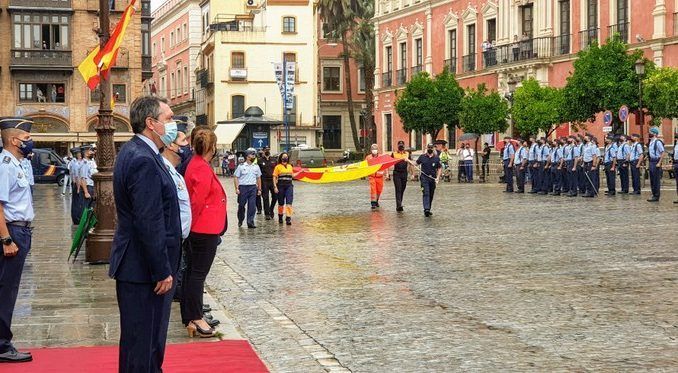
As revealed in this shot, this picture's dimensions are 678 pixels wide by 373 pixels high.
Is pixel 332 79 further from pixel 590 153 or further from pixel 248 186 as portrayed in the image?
pixel 248 186

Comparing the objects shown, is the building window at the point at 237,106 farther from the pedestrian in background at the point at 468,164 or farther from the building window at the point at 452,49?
the pedestrian in background at the point at 468,164

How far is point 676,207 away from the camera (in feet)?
81.1

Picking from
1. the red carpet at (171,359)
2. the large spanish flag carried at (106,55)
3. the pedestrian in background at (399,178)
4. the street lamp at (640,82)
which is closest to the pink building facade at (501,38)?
the street lamp at (640,82)

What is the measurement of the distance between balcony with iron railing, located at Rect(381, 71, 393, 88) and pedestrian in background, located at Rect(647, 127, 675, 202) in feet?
125

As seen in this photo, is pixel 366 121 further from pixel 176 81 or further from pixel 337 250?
pixel 337 250

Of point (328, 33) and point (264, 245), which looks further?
point (328, 33)

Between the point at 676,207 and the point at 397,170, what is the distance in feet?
21.2

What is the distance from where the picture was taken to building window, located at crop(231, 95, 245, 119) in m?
76.4

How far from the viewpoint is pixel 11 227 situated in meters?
8.20

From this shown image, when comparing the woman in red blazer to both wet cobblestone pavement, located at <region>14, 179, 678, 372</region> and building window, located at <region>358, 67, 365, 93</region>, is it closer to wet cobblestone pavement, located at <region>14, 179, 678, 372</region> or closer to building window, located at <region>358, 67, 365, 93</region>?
wet cobblestone pavement, located at <region>14, 179, 678, 372</region>

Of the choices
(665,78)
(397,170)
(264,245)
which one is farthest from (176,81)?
(264,245)

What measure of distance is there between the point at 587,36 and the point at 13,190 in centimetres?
4124

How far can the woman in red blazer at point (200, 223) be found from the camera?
30.3ft

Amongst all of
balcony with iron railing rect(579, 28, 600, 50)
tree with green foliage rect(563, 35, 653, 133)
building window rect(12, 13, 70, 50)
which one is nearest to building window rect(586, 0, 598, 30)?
balcony with iron railing rect(579, 28, 600, 50)
